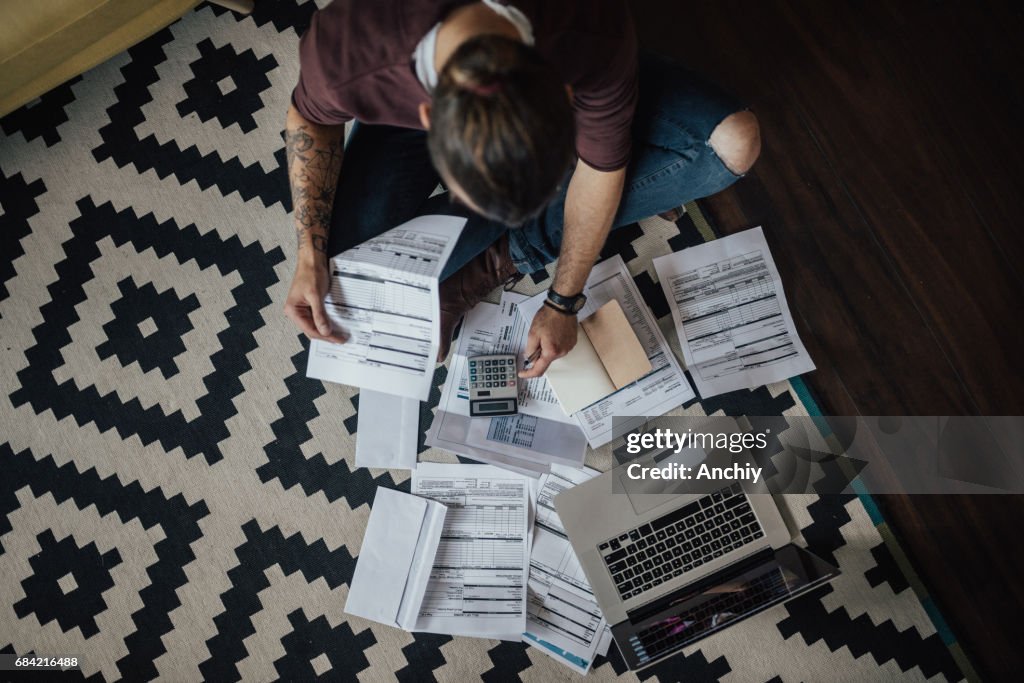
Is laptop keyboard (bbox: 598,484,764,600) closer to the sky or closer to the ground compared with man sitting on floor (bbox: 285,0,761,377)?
closer to the ground

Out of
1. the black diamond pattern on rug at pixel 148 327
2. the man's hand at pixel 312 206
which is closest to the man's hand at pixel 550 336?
the man's hand at pixel 312 206

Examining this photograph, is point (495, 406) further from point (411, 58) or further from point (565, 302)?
point (411, 58)

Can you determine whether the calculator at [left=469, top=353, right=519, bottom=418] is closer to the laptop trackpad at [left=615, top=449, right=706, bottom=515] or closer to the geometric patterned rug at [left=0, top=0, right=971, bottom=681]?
the geometric patterned rug at [left=0, top=0, right=971, bottom=681]

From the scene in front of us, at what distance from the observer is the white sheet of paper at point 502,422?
1342mm

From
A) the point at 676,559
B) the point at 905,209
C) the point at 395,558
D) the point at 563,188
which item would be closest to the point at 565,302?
the point at 563,188

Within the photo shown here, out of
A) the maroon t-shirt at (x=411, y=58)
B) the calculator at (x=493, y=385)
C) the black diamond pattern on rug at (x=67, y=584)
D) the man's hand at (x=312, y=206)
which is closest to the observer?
the maroon t-shirt at (x=411, y=58)

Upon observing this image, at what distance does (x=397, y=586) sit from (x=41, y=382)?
89 centimetres

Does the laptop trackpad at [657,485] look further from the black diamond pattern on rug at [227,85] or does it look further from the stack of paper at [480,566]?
the black diamond pattern on rug at [227,85]

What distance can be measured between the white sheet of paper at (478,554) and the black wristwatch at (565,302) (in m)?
0.37

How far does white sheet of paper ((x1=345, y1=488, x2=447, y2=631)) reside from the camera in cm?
134

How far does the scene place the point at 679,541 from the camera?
1.26 metres

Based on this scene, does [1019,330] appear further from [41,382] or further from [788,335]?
[41,382]

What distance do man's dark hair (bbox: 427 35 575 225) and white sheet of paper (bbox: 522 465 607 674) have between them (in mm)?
783

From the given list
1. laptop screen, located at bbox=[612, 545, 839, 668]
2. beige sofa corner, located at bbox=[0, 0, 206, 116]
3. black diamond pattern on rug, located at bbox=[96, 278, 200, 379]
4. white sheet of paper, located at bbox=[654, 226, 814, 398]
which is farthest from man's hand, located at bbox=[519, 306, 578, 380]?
beige sofa corner, located at bbox=[0, 0, 206, 116]
